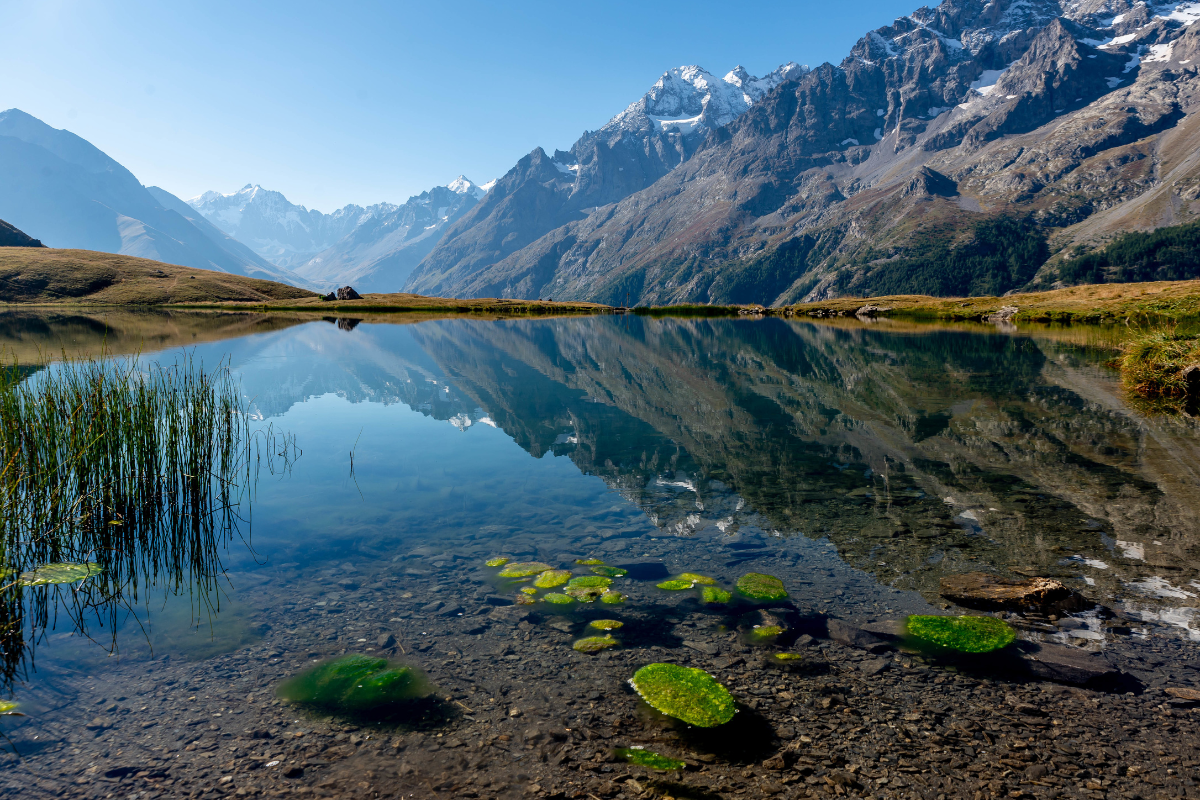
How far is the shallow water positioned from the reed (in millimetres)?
648

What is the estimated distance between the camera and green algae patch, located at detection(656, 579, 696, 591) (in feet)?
41.7

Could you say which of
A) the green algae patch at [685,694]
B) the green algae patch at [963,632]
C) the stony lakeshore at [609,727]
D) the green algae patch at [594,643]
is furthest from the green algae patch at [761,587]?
the green algae patch at [594,643]

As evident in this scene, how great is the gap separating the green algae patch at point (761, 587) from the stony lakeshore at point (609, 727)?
143 cm

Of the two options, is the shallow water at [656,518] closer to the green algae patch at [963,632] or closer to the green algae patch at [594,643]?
the green algae patch at [594,643]

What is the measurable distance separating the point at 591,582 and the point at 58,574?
11.0m

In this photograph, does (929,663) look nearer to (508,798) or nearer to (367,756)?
(508,798)

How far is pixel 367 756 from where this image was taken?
752cm

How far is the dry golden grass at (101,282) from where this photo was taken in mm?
130500

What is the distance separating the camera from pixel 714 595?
12.3 meters

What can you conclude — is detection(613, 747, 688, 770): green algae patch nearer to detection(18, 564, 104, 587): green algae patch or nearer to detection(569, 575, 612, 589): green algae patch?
detection(569, 575, 612, 589): green algae patch

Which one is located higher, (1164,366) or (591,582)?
(1164,366)

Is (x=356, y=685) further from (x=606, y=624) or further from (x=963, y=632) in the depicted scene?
(x=963, y=632)

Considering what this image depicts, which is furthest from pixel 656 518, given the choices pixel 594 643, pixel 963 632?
pixel 963 632

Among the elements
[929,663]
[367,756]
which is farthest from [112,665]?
[929,663]
